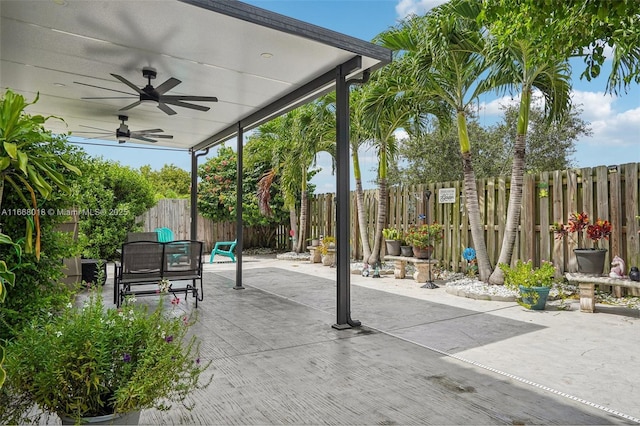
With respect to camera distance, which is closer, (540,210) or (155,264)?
(155,264)

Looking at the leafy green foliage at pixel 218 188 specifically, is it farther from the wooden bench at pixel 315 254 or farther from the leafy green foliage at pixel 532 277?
the leafy green foliage at pixel 532 277

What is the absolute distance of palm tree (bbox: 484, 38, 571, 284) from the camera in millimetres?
5660

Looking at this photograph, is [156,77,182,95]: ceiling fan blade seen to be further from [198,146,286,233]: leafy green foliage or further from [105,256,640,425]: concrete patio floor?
[198,146,286,233]: leafy green foliage

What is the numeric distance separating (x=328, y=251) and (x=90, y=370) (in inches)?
331

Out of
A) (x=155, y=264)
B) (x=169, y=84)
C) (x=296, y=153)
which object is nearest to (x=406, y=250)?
(x=296, y=153)

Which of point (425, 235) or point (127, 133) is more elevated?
point (127, 133)

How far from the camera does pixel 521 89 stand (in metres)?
5.92

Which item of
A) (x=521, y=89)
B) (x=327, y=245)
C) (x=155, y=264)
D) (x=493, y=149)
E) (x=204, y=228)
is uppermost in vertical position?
(x=493, y=149)

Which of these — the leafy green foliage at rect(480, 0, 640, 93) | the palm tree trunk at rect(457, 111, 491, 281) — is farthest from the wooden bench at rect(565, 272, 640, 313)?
the leafy green foliage at rect(480, 0, 640, 93)

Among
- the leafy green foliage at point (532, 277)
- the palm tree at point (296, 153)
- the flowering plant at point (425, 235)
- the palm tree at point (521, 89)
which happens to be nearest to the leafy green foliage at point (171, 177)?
the palm tree at point (296, 153)

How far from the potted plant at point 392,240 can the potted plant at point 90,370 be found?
21.6 ft

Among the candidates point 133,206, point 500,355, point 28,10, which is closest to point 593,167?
point 500,355

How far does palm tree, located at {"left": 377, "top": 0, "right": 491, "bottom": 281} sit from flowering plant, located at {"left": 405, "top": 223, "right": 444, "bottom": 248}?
1.14 meters

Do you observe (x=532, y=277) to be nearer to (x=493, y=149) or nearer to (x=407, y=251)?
(x=407, y=251)
